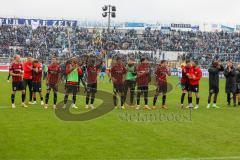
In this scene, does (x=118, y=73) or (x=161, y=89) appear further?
(x=161, y=89)

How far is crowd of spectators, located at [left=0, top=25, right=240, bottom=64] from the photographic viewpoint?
198ft

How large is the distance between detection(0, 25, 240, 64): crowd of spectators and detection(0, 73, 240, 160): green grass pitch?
43018 mm

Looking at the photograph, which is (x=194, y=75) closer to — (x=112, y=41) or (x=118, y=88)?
(x=118, y=88)

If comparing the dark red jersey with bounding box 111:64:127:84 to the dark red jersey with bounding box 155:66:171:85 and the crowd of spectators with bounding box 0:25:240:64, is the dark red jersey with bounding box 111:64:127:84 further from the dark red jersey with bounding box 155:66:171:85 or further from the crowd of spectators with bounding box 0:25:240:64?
the crowd of spectators with bounding box 0:25:240:64

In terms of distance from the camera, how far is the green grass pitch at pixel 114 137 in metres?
10.2

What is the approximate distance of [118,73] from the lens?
18.5 m

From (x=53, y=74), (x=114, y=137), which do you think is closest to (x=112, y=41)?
(x=53, y=74)

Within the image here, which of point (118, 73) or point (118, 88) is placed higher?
point (118, 73)

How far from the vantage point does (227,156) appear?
398 inches

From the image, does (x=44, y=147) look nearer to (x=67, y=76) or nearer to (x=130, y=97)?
(x=67, y=76)

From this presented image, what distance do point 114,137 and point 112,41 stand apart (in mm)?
53169

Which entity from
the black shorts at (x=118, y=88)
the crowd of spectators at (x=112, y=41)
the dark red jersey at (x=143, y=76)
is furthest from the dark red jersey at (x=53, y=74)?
the crowd of spectators at (x=112, y=41)

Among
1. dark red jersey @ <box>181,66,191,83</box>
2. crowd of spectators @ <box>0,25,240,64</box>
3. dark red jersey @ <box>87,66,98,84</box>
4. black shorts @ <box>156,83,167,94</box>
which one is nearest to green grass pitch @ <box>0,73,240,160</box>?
dark red jersey @ <box>87,66,98,84</box>

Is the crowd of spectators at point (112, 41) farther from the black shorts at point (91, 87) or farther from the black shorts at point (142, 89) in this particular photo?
the black shorts at point (91, 87)
